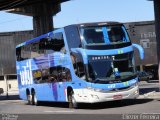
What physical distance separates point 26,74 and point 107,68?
36.0 feet

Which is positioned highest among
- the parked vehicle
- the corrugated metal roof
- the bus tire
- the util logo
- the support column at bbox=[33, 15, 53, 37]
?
the corrugated metal roof

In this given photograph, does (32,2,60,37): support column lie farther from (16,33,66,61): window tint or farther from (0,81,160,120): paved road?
(0,81,160,120): paved road

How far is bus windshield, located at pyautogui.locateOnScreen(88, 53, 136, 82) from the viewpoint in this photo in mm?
23094

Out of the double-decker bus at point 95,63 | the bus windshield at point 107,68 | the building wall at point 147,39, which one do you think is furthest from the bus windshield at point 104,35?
the building wall at point 147,39

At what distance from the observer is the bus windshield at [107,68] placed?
23.1 meters

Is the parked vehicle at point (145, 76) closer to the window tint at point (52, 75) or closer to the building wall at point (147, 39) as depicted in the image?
the building wall at point (147, 39)

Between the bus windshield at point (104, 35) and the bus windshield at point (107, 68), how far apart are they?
0.78m

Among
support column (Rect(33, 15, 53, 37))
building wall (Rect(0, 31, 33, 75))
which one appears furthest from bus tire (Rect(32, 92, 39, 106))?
building wall (Rect(0, 31, 33, 75))

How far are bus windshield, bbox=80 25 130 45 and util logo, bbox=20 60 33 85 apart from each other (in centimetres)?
897

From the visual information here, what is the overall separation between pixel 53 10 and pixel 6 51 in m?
45.3

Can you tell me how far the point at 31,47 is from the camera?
102 ft

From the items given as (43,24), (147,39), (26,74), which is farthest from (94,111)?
(147,39)

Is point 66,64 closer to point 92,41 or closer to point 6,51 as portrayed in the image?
point 92,41

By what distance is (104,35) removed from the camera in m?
23.6
